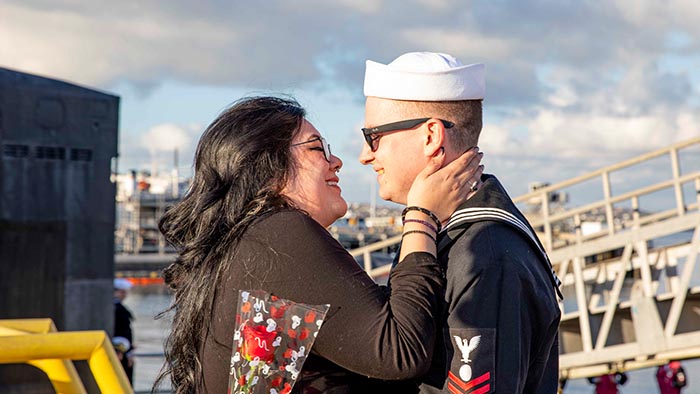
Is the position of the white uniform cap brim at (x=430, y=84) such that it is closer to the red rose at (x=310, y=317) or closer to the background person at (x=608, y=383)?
the red rose at (x=310, y=317)

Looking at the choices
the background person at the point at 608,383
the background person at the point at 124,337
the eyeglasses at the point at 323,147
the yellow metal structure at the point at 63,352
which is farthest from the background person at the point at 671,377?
the eyeglasses at the point at 323,147

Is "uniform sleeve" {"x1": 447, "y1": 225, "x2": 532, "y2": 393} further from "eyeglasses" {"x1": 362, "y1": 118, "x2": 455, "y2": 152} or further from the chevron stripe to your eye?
"eyeglasses" {"x1": 362, "y1": 118, "x2": 455, "y2": 152}

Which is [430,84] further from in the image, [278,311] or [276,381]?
[276,381]

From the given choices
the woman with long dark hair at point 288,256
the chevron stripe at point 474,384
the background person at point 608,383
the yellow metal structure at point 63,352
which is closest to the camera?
the chevron stripe at point 474,384

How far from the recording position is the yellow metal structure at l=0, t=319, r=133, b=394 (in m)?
2.89

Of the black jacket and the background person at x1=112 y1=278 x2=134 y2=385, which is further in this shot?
the background person at x1=112 y1=278 x2=134 y2=385

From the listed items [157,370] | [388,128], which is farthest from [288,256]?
[157,370]

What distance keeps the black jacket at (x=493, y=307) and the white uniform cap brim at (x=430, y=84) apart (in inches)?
10.1

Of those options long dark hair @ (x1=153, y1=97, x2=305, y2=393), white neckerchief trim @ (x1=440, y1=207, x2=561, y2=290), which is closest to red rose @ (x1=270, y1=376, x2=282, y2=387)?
long dark hair @ (x1=153, y1=97, x2=305, y2=393)

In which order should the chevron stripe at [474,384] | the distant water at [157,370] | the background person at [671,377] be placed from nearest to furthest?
the chevron stripe at [474,384]
the background person at [671,377]
the distant water at [157,370]

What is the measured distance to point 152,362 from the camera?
1791 cm

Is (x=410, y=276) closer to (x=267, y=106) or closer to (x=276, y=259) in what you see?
(x=276, y=259)

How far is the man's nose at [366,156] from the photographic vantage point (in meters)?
2.55

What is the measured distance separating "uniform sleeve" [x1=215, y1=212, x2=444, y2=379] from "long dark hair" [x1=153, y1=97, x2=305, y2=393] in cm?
9
